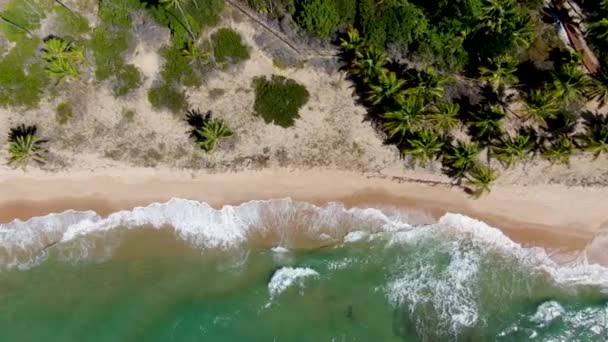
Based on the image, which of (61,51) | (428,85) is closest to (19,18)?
(61,51)

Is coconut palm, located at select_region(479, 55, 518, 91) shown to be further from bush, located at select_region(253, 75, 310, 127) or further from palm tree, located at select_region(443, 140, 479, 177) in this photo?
bush, located at select_region(253, 75, 310, 127)

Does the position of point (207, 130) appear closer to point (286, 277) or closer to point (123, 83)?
point (123, 83)

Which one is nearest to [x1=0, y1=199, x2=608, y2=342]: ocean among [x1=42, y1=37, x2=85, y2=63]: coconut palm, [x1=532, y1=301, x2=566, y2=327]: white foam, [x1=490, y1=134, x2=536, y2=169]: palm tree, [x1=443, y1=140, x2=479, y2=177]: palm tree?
[x1=532, y1=301, x2=566, y2=327]: white foam

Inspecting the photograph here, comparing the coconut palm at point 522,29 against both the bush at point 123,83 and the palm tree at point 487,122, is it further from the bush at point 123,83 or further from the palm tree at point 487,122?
the bush at point 123,83

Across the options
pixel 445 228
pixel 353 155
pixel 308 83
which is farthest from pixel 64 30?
pixel 445 228

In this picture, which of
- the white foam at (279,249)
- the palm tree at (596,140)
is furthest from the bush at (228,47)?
the palm tree at (596,140)

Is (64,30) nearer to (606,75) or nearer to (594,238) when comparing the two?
(606,75)
